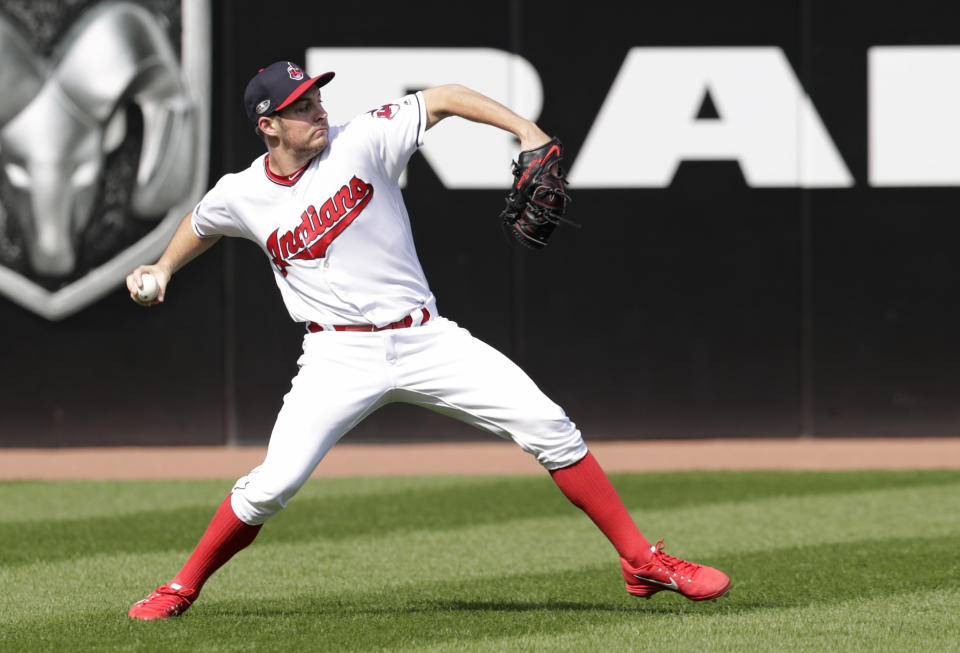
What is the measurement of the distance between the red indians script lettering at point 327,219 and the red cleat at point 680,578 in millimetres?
1542

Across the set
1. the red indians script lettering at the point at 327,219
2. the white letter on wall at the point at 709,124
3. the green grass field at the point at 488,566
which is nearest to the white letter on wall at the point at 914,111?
the white letter on wall at the point at 709,124

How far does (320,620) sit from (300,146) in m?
1.65

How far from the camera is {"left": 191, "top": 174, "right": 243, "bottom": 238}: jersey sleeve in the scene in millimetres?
5035

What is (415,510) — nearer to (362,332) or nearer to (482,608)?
(482,608)

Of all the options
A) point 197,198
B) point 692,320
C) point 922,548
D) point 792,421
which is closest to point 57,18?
point 197,198

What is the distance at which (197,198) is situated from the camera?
34.2 ft

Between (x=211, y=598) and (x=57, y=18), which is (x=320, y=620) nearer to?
(x=211, y=598)

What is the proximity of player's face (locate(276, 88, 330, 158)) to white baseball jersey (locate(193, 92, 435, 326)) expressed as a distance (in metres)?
0.08

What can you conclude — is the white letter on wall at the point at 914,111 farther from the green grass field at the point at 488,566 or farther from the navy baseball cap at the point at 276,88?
the navy baseball cap at the point at 276,88

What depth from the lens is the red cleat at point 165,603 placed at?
4.96m

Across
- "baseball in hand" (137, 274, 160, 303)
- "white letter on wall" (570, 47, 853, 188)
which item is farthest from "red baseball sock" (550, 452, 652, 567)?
"white letter on wall" (570, 47, 853, 188)

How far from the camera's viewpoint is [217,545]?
4957 mm

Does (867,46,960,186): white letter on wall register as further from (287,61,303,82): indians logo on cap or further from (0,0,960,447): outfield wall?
(287,61,303,82): indians logo on cap

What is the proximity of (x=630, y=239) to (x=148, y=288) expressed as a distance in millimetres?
6156
